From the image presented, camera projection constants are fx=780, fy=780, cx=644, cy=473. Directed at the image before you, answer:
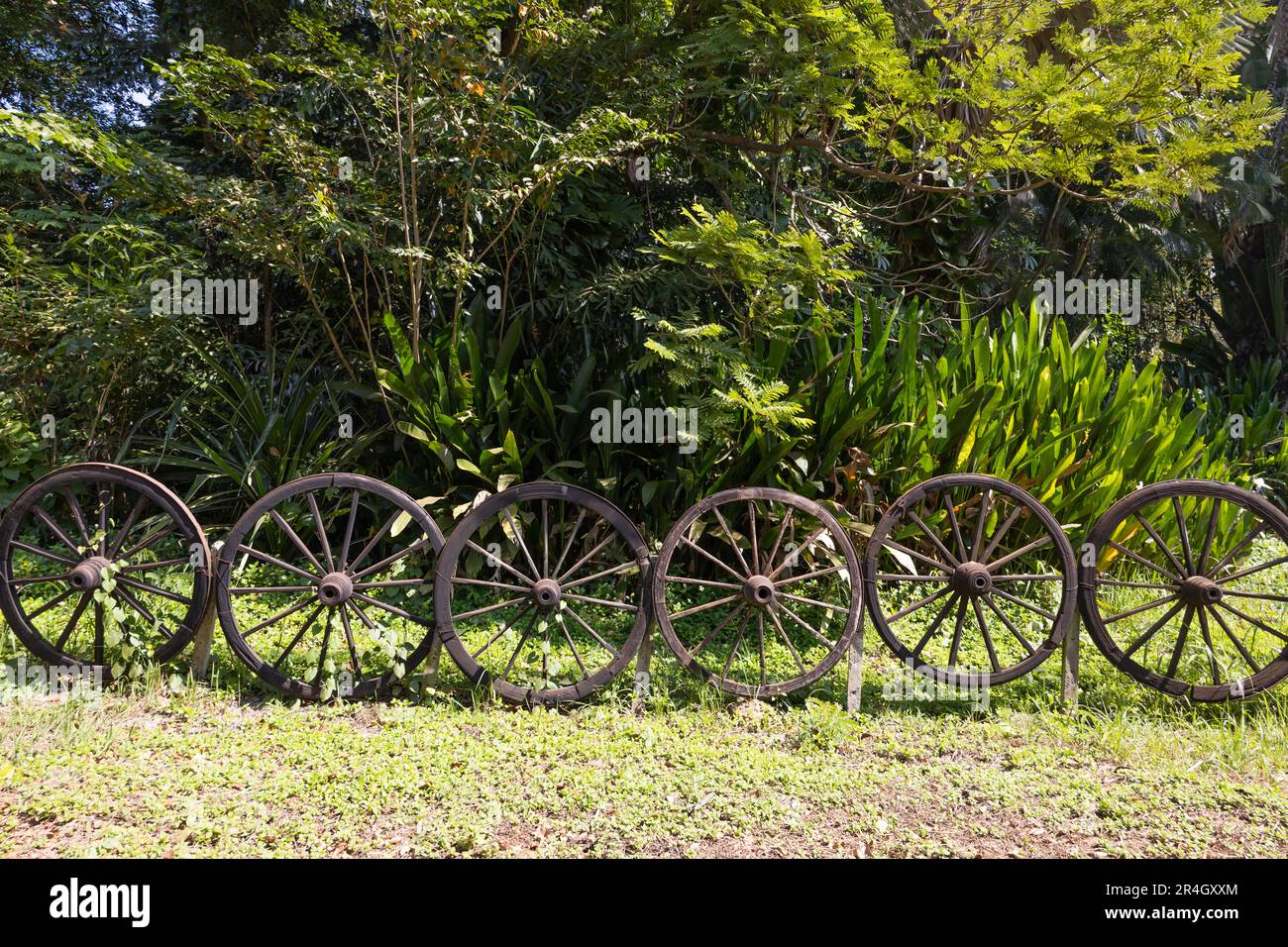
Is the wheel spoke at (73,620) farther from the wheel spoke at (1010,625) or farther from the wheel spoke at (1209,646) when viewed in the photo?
the wheel spoke at (1209,646)

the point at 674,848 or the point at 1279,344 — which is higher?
the point at 1279,344

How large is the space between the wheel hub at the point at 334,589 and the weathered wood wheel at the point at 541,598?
37cm

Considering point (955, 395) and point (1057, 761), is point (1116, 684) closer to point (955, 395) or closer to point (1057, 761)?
point (1057, 761)

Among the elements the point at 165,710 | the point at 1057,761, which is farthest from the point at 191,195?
the point at 1057,761

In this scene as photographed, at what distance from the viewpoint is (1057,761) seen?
2852mm

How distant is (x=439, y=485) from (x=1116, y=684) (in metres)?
3.44

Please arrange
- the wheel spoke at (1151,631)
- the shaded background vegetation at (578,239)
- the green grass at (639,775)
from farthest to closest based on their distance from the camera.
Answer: the shaded background vegetation at (578,239)
the wheel spoke at (1151,631)
the green grass at (639,775)

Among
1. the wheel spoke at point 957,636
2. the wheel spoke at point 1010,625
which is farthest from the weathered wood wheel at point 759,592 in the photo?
the wheel spoke at point 1010,625

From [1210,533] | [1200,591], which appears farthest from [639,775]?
[1210,533]

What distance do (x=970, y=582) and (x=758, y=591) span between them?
86 centimetres

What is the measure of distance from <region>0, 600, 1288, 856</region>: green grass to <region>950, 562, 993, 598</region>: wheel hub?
506 mm

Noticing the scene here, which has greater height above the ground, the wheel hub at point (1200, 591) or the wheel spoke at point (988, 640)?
the wheel hub at point (1200, 591)

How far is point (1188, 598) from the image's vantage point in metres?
3.18

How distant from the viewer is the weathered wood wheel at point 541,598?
10.4ft
